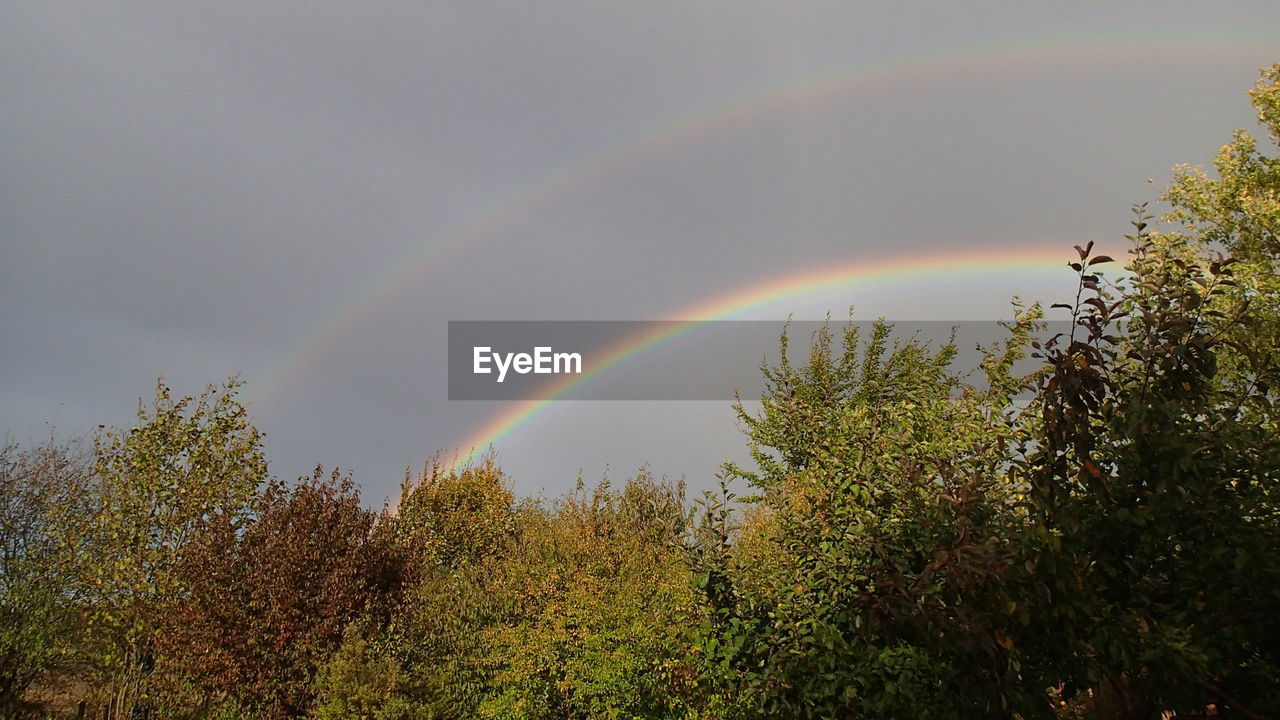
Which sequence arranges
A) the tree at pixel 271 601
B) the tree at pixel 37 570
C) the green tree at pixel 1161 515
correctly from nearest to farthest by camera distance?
1. the green tree at pixel 1161 515
2. the tree at pixel 271 601
3. the tree at pixel 37 570

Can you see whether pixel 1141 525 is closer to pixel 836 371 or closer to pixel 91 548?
pixel 91 548

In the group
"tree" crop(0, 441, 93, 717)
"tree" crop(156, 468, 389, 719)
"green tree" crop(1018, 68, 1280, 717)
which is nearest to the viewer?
"green tree" crop(1018, 68, 1280, 717)

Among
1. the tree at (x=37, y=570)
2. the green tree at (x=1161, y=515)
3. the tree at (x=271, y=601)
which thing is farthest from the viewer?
the tree at (x=37, y=570)

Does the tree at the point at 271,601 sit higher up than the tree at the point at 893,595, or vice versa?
the tree at the point at 893,595

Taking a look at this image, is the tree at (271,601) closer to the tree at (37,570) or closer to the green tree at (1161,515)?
the tree at (37,570)

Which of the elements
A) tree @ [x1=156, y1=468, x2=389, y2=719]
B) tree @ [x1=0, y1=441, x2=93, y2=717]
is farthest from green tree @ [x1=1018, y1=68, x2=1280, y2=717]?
tree @ [x1=0, y1=441, x2=93, y2=717]

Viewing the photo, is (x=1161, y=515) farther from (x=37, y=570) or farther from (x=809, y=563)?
(x=37, y=570)

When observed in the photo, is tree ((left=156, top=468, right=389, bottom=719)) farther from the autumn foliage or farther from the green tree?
the green tree

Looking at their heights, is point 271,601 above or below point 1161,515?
below

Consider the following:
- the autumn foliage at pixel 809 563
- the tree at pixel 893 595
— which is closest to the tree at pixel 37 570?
the autumn foliage at pixel 809 563

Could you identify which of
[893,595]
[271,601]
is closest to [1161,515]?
[893,595]

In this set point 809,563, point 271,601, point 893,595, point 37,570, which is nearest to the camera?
point 893,595

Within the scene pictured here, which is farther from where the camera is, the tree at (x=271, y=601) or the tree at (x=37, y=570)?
the tree at (x=37, y=570)

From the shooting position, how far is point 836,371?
34.5 meters
